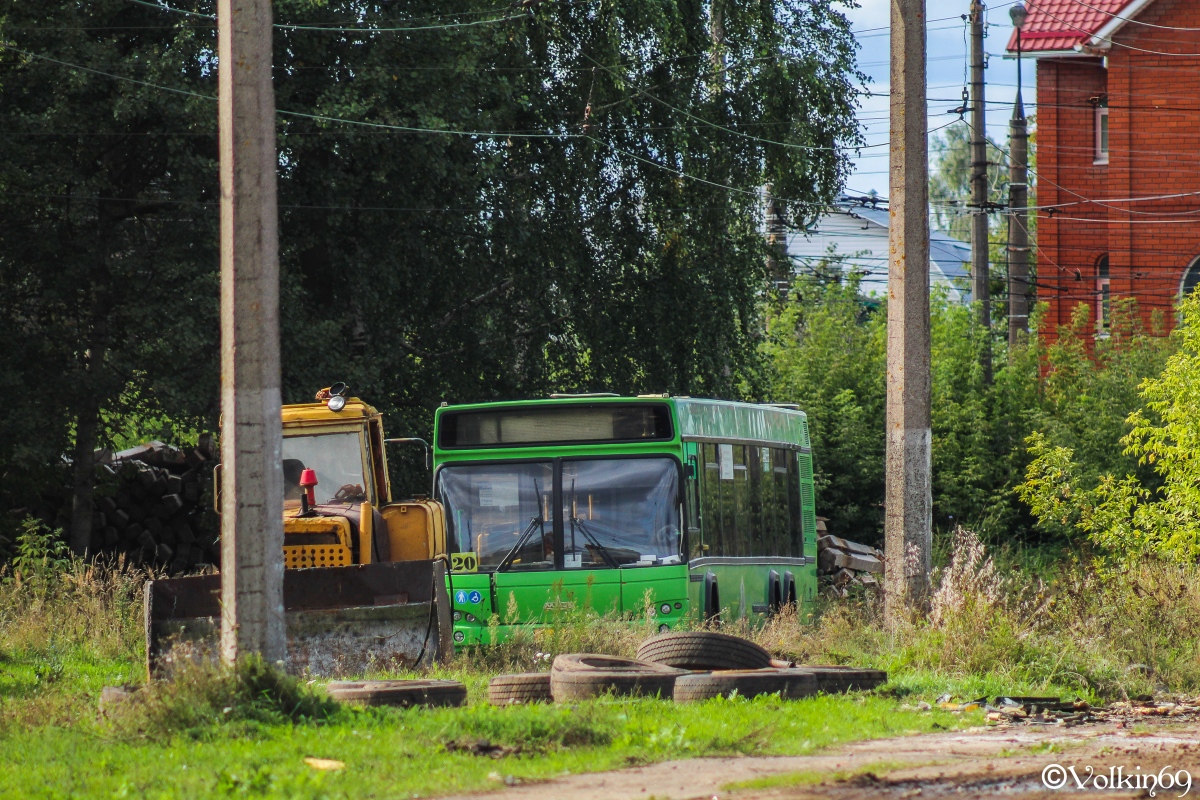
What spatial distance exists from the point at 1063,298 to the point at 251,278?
3005 centimetres

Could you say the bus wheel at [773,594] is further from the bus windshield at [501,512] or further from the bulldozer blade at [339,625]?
the bulldozer blade at [339,625]

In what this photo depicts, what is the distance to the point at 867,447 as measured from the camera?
29188mm

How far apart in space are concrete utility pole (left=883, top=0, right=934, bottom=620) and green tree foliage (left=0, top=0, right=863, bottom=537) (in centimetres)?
801

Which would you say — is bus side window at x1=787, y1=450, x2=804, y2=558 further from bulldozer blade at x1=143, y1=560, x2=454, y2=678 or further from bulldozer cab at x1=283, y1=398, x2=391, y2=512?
bulldozer blade at x1=143, y1=560, x2=454, y2=678

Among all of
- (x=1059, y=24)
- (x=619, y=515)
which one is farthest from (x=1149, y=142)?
(x=619, y=515)

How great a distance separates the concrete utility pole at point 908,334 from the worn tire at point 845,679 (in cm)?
332

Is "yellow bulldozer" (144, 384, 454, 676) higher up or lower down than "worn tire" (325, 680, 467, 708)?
higher up

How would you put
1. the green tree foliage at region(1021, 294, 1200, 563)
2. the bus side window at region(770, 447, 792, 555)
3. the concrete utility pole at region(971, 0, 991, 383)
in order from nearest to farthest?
the bus side window at region(770, 447, 792, 555)
the green tree foliage at region(1021, 294, 1200, 563)
the concrete utility pole at region(971, 0, 991, 383)

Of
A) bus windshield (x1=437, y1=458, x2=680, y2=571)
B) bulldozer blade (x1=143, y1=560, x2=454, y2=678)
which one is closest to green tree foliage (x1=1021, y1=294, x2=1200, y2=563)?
bus windshield (x1=437, y1=458, x2=680, y2=571)

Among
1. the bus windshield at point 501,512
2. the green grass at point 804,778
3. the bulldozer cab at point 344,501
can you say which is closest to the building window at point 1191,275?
the bus windshield at point 501,512

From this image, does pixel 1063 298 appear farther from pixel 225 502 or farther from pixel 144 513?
pixel 225 502

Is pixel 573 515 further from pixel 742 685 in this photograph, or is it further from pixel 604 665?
pixel 742 685

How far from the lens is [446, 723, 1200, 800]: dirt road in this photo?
6.87 meters

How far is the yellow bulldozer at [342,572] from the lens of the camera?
1205cm
